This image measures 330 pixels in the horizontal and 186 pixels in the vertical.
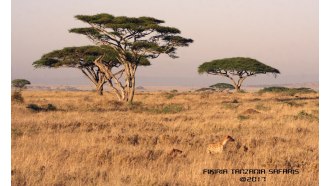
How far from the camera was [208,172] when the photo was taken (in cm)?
782

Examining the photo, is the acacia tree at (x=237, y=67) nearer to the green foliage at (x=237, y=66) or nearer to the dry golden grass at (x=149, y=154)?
the green foliage at (x=237, y=66)

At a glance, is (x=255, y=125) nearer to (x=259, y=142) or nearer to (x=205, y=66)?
(x=259, y=142)

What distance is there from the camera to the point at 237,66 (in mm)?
60469

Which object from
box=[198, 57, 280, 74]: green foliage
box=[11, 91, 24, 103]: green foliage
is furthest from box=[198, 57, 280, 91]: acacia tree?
box=[11, 91, 24, 103]: green foliage

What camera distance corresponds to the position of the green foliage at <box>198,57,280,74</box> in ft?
198

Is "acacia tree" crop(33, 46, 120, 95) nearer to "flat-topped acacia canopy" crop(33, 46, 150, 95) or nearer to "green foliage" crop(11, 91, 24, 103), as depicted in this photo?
"flat-topped acacia canopy" crop(33, 46, 150, 95)

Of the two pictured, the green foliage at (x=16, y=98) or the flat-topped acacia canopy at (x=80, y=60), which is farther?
the flat-topped acacia canopy at (x=80, y=60)

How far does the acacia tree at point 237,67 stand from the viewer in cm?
6041

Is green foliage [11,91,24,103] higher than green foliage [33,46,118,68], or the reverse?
green foliage [33,46,118,68]

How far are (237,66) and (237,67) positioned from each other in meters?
0.14

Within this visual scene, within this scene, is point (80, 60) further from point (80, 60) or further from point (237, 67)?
point (237, 67)

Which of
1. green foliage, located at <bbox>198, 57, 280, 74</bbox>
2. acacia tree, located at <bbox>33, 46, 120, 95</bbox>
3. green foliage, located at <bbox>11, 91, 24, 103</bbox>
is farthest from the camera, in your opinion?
green foliage, located at <bbox>198, 57, 280, 74</bbox>

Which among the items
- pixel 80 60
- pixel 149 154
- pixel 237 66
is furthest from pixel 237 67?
pixel 149 154

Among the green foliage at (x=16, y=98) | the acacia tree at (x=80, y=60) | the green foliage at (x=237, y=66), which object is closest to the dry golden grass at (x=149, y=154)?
the green foliage at (x=16, y=98)
